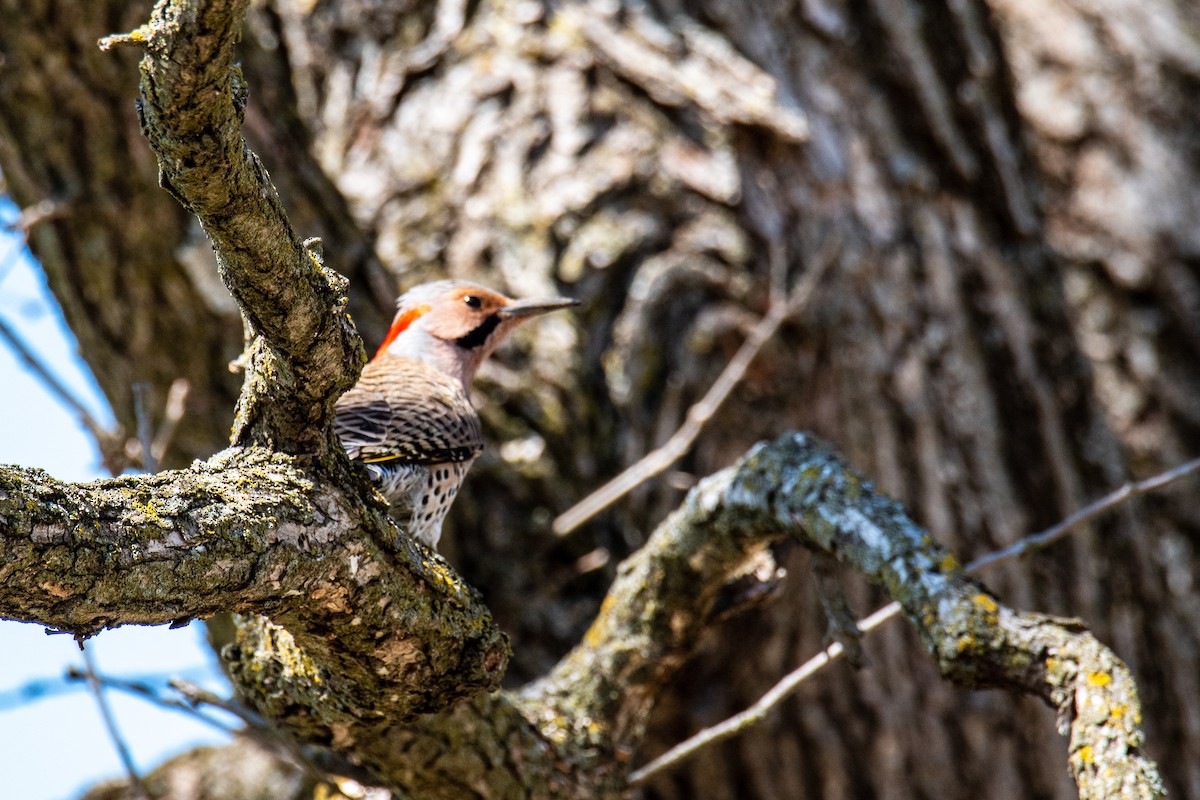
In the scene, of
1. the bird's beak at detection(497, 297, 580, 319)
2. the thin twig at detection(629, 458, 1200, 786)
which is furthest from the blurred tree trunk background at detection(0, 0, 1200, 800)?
the thin twig at detection(629, 458, 1200, 786)

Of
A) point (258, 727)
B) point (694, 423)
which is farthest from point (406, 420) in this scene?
point (694, 423)

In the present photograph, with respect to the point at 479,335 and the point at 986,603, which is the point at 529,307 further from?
the point at 986,603

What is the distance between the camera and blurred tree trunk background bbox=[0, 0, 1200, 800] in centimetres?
373

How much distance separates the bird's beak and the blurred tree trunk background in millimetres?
290

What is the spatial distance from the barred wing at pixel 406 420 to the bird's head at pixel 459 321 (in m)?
0.31

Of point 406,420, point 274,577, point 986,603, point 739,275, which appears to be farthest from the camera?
point 739,275

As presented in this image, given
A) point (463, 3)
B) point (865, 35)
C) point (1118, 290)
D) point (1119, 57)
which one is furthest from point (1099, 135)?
point (463, 3)

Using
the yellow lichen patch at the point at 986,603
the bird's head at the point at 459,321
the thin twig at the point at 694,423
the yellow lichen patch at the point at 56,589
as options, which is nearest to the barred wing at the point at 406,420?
the bird's head at the point at 459,321

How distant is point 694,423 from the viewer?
3828 mm

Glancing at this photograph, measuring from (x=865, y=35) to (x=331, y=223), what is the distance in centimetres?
222

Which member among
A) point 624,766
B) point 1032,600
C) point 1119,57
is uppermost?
point 1119,57

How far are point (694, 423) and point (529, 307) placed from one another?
65 centimetres

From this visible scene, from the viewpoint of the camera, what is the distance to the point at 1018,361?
436 cm

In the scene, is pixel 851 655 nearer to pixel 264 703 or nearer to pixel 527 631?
pixel 264 703
